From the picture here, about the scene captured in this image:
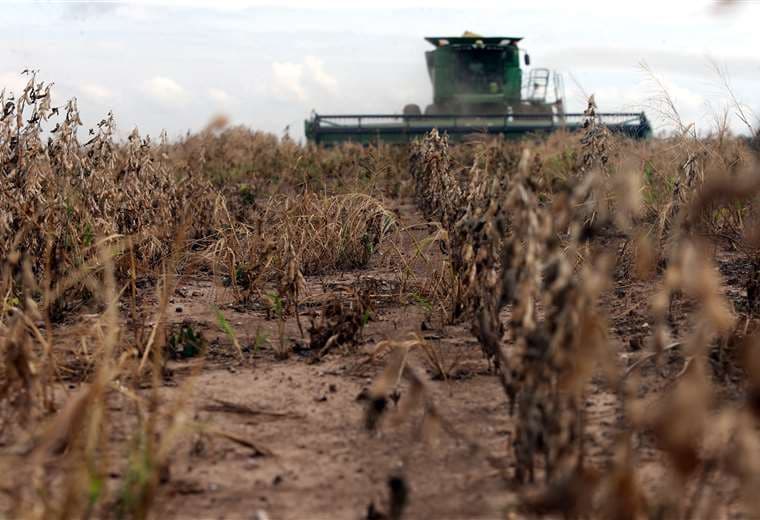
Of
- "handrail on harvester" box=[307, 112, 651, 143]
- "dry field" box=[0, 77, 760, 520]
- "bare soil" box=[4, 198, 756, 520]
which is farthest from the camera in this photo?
"handrail on harvester" box=[307, 112, 651, 143]

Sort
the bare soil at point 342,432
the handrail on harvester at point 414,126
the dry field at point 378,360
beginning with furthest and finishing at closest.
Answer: the handrail on harvester at point 414,126 < the bare soil at point 342,432 < the dry field at point 378,360

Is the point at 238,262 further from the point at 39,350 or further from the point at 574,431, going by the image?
the point at 574,431

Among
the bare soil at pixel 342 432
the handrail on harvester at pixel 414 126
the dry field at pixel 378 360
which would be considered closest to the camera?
the dry field at pixel 378 360

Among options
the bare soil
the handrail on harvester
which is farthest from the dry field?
the handrail on harvester

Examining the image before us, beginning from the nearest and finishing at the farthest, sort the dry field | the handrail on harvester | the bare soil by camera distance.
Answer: the dry field, the bare soil, the handrail on harvester

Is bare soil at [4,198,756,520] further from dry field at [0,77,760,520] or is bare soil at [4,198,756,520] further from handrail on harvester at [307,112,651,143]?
handrail on harvester at [307,112,651,143]

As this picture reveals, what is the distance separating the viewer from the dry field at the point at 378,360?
1.85 meters

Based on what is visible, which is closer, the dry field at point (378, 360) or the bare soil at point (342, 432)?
the dry field at point (378, 360)

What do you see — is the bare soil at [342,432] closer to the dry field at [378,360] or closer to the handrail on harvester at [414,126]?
the dry field at [378,360]

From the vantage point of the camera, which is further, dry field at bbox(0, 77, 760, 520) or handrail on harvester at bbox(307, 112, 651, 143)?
handrail on harvester at bbox(307, 112, 651, 143)

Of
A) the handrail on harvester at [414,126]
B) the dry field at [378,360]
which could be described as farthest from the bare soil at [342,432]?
the handrail on harvester at [414,126]

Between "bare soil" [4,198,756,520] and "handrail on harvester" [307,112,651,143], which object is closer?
"bare soil" [4,198,756,520]

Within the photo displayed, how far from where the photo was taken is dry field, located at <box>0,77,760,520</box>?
1.85 meters

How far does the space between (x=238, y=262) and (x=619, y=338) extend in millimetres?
2277
